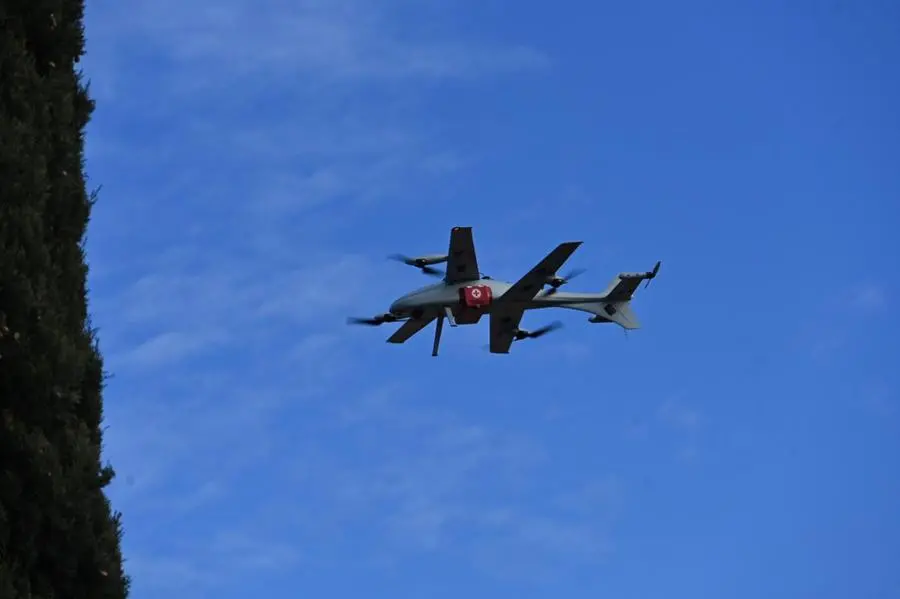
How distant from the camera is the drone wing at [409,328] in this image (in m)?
30.5

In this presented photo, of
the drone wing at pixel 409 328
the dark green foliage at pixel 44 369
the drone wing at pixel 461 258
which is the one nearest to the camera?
the dark green foliage at pixel 44 369

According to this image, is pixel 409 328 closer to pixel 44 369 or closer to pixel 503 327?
pixel 503 327

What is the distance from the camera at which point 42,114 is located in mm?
11406

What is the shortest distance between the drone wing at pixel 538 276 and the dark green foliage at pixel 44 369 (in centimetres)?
1873

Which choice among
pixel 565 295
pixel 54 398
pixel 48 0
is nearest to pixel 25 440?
pixel 54 398

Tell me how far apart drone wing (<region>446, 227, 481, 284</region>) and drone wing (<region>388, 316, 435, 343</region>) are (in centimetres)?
137

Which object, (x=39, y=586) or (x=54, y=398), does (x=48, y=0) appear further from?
(x=39, y=586)

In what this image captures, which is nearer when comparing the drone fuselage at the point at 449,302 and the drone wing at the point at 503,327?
the drone fuselage at the point at 449,302

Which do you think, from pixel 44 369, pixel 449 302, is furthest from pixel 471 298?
pixel 44 369

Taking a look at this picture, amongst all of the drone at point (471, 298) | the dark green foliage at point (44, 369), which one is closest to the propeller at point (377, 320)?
the drone at point (471, 298)

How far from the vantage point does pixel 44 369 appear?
A: 34.2 feet

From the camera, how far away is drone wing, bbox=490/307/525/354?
102 feet

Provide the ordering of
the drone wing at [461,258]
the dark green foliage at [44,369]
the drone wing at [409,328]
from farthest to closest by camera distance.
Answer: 1. the drone wing at [409,328]
2. the drone wing at [461,258]
3. the dark green foliage at [44,369]

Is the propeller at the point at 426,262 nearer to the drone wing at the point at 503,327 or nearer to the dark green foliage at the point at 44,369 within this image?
the drone wing at the point at 503,327
